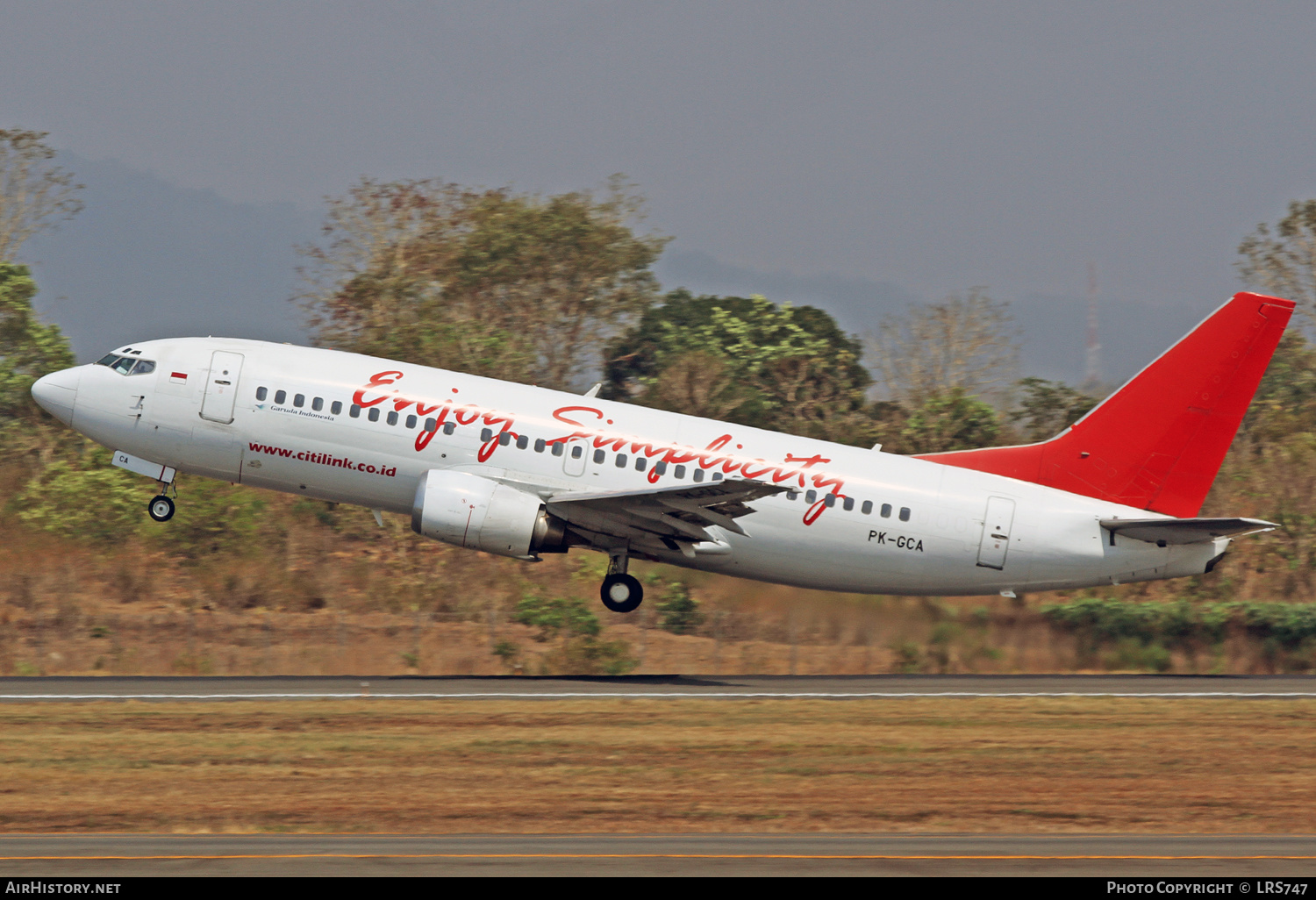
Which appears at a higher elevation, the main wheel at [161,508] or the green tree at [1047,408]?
the green tree at [1047,408]

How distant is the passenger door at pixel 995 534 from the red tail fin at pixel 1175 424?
5.36 ft

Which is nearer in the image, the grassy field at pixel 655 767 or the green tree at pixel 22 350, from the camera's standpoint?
the grassy field at pixel 655 767

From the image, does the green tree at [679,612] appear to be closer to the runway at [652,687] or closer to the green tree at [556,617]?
the green tree at [556,617]

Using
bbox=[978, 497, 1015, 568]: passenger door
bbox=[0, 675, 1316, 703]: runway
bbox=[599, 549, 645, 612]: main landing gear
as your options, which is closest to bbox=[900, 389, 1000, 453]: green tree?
bbox=[0, 675, 1316, 703]: runway

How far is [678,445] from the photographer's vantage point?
30.7 m

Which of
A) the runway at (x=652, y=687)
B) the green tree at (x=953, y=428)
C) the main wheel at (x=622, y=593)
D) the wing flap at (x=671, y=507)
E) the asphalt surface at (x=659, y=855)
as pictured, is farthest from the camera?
the green tree at (x=953, y=428)

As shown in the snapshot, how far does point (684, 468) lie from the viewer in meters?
30.4

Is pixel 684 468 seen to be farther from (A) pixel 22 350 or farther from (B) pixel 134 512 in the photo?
(A) pixel 22 350

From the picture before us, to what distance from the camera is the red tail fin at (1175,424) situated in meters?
31.6

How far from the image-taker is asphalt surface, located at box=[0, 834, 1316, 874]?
1362 cm

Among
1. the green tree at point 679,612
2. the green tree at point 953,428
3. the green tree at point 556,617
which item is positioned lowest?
the green tree at point 556,617

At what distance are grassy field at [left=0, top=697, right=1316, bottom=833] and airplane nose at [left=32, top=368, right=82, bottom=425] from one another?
7960 mm

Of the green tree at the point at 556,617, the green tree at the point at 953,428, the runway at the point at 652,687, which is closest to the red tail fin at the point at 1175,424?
the runway at the point at 652,687

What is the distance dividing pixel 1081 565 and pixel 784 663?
24.9 feet
